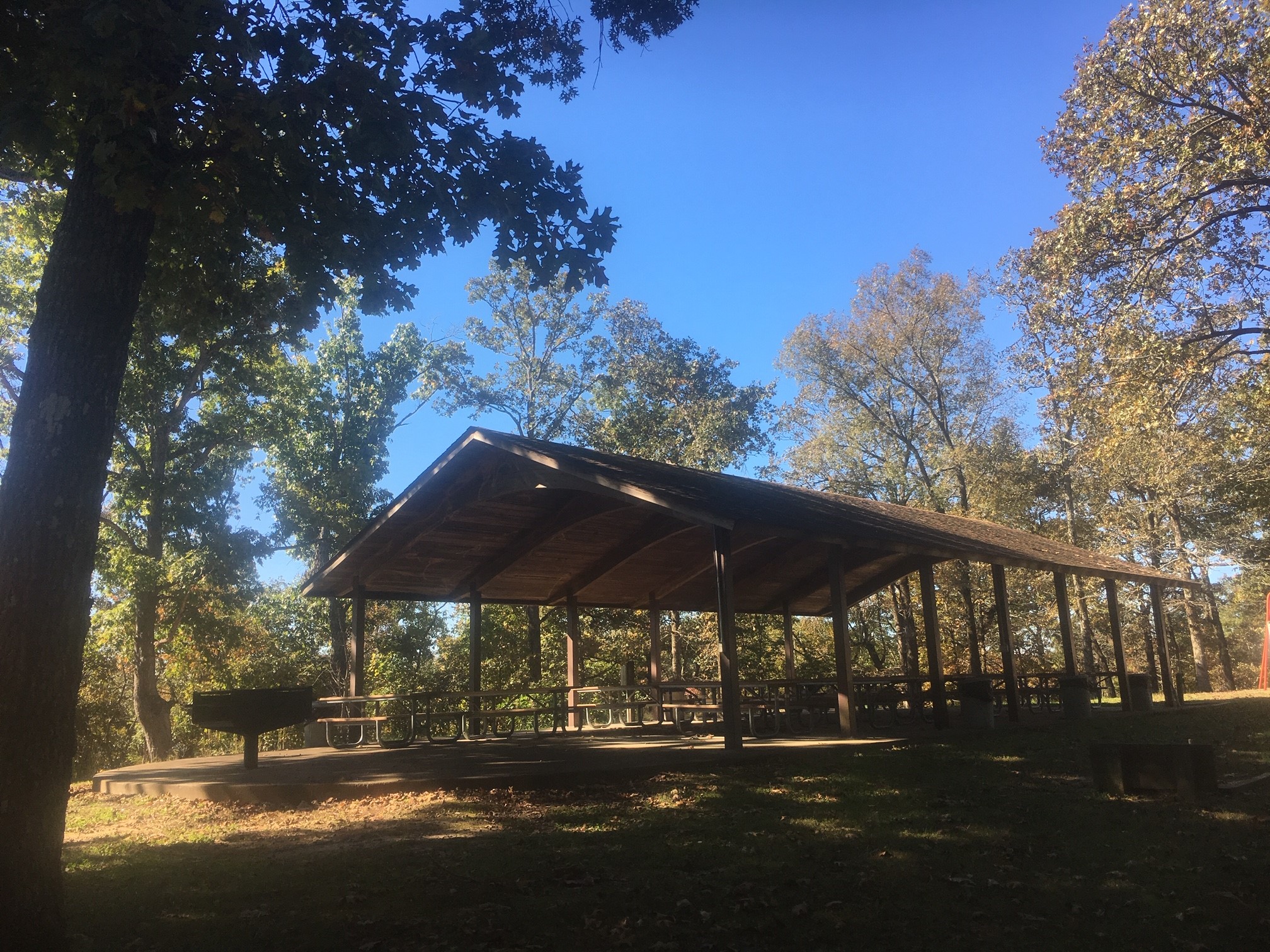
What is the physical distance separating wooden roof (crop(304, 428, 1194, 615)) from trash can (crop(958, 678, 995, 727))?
197 cm

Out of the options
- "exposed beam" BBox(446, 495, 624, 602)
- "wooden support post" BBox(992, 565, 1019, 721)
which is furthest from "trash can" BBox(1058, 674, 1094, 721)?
"exposed beam" BBox(446, 495, 624, 602)

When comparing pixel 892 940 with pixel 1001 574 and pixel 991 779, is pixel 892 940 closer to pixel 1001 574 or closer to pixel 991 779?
pixel 991 779

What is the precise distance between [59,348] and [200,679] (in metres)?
26.1

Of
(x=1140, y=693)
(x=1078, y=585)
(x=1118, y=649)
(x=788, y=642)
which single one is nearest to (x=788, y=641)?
(x=788, y=642)

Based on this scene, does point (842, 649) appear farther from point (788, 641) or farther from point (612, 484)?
point (788, 641)

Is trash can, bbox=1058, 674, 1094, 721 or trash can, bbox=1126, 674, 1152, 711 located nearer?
trash can, bbox=1058, 674, 1094, 721

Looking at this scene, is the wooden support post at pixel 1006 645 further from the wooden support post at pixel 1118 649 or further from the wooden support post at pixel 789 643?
the wooden support post at pixel 789 643

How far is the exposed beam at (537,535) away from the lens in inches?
490

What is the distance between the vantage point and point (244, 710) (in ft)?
32.3

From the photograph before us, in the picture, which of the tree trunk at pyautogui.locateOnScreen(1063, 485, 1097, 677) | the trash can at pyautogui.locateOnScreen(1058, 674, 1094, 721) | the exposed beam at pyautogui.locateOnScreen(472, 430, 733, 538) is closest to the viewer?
the exposed beam at pyautogui.locateOnScreen(472, 430, 733, 538)

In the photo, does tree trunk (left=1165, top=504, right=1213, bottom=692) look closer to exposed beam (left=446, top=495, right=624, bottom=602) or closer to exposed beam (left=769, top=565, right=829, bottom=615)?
exposed beam (left=769, top=565, right=829, bottom=615)

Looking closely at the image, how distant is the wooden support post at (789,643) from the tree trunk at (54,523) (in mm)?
15013

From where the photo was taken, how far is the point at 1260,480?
94.0 ft

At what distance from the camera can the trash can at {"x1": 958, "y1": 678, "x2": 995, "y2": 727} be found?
42.4 ft
